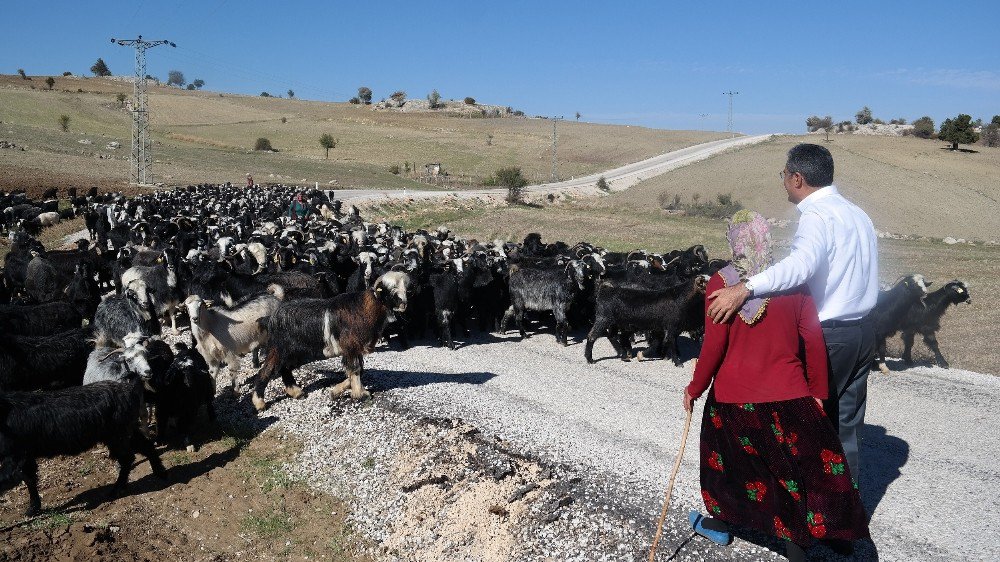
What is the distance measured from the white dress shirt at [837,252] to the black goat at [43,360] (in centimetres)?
840

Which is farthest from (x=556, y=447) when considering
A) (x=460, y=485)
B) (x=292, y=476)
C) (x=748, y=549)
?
(x=292, y=476)

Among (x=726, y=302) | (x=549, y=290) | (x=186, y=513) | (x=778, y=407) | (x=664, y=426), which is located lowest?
(x=186, y=513)

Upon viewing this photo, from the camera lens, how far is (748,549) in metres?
4.95

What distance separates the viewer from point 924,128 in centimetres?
8075

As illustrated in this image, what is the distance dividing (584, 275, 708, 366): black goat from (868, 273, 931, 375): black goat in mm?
2515

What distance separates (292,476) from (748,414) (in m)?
5.28

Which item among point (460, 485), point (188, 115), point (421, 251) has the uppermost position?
point (188, 115)

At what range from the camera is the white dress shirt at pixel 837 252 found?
4.13m

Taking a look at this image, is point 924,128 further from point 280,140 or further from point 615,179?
point 280,140

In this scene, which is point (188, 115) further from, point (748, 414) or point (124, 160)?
point (748, 414)

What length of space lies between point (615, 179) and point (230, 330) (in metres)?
48.4

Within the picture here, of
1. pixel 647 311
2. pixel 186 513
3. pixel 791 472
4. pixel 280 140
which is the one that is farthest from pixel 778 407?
pixel 280 140

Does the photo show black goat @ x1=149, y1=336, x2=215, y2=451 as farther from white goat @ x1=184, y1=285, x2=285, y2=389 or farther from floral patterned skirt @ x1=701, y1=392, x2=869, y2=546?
floral patterned skirt @ x1=701, y1=392, x2=869, y2=546

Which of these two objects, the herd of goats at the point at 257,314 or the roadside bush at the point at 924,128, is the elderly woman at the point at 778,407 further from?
the roadside bush at the point at 924,128
